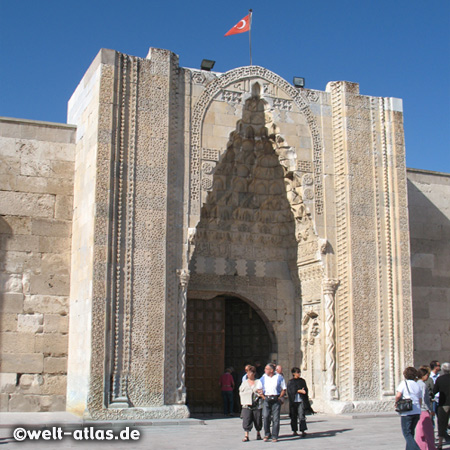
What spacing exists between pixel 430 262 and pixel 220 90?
5.63 m

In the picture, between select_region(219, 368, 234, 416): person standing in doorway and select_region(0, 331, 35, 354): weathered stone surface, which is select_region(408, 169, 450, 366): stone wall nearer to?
select_region(219, 368, 234, 416): person standing in doorway

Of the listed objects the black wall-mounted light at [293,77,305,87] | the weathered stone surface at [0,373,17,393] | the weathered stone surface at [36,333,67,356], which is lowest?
the weathered stone surface at [0,373,17,393]

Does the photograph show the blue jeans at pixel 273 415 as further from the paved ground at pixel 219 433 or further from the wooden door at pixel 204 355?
the wooden door at pixel 204 355

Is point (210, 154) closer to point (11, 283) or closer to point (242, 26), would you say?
point (242, 26)

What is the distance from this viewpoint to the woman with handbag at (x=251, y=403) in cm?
857

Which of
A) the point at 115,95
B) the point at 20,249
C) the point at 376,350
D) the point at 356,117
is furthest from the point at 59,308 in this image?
the point at 356,117

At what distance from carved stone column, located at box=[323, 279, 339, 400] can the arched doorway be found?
1467 mm

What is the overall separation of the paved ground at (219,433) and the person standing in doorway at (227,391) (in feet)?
2.49

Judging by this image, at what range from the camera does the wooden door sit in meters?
12.2

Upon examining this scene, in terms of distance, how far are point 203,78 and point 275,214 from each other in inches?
110

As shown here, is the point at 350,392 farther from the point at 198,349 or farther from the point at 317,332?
the point at 198,349

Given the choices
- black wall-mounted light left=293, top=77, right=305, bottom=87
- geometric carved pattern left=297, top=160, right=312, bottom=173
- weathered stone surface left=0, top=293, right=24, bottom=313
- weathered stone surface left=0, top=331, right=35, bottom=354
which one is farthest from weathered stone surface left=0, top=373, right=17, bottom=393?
black wall-mounted light left=293, top=77, right=305, bottom=87

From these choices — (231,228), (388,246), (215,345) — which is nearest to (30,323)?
(215,345)

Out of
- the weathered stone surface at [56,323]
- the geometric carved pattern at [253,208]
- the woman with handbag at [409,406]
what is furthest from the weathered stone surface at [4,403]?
the woman with handbag at [409,406]
